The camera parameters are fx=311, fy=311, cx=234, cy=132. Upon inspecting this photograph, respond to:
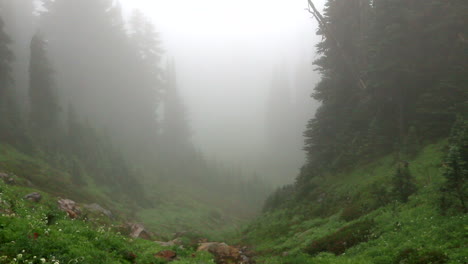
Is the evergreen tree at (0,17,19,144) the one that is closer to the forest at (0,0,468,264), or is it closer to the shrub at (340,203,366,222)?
the forest at (0,0,468,264)

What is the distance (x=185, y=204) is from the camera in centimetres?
4781

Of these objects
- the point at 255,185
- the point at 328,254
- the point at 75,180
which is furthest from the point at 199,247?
the point at 255,185

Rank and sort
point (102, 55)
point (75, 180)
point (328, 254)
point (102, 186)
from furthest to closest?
point (102, 55) → point (102, 186) → point (75, 180) → point (328, 254)

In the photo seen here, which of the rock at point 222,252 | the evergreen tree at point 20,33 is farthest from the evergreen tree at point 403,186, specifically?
the evergreen tree at point 20,33

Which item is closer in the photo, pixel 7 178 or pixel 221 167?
pixel 7 178

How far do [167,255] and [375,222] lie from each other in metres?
9.99

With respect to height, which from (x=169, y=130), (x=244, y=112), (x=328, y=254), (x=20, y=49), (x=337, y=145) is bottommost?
(x=328, y=254)

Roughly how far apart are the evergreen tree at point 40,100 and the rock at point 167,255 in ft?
112

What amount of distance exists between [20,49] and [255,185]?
56435 mm

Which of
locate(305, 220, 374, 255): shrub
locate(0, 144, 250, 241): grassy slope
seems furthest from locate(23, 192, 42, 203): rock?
locate(305, 220, 374, 255): shrub

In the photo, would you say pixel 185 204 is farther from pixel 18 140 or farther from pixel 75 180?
pixel 18 140

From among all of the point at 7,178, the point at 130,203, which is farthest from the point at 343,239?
the point at 130,203

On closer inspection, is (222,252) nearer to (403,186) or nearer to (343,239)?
(343,239)

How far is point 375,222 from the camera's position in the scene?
1524cm
